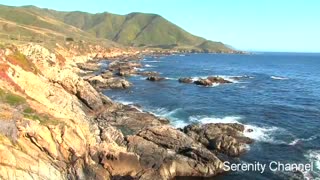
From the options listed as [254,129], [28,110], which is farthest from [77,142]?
[254,129]

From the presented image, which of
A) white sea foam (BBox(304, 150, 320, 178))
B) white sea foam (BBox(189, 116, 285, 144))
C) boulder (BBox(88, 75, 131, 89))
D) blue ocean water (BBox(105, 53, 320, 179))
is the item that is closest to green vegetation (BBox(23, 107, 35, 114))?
blue ocean water (BBox(105, 53, 320, 179))

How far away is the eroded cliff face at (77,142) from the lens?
1318 inches

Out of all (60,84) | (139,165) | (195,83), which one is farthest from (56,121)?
(195,83)

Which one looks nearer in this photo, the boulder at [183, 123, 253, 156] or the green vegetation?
the green vegetation

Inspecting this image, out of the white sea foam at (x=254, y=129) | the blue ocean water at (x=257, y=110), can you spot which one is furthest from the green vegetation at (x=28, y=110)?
the white sea foam at (x=254, y=129)

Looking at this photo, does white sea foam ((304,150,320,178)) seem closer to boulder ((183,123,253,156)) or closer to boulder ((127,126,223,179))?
boulder ((183,123,253,156))

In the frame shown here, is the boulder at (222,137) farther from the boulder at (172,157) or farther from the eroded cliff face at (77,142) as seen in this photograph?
the boulder at (172,157)

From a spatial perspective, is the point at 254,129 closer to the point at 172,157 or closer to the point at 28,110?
the point at 172,157

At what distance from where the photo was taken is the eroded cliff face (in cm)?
3347

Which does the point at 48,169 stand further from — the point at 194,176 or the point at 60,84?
the point at 60,84

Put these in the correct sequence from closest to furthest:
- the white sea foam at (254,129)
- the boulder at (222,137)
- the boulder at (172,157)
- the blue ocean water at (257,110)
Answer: the boulder at (172,157) < the blue ocean water at (257,110) < the boulder at (222,137) < the white sea foam at (254,129)

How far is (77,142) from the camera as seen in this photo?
3747 centimetres

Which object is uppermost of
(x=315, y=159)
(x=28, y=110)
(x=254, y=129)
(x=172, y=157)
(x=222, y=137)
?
(x=28, y=110)

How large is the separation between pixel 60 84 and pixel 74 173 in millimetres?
28770
